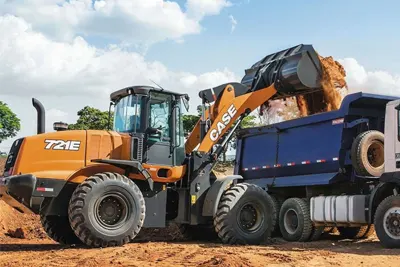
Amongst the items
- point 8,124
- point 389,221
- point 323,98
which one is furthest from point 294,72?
point 8,124

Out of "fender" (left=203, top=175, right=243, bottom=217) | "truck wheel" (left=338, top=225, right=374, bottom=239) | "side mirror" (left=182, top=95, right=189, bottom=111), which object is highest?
"side mirror" (left=182, top=95, right=189, bottom=111)

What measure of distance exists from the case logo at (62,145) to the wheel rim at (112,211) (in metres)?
1.18

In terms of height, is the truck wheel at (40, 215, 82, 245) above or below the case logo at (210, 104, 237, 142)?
below

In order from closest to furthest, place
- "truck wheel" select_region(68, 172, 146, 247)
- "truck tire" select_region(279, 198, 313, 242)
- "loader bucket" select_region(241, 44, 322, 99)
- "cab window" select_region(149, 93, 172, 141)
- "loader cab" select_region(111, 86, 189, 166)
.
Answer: "truck wheel" select_region(68, 172, 146, 247)
"loader cab" select_region(111, 86, 189, 166)
"cab window" select_region(149, 93, 172, 141)
"loader bucket" select_region(241, 44, 322, 99)
"truck tire" select_region(279, 198, 313, 242)

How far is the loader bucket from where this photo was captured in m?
12.7

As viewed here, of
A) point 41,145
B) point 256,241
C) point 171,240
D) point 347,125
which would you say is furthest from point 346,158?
point 41,145

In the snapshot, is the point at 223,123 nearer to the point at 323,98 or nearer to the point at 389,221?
the point at 323,98

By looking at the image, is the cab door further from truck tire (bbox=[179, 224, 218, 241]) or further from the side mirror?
truck tire (bbox=[179, 224, 218, 241])

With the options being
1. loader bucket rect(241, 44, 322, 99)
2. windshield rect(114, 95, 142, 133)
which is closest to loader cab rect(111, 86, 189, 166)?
windshield rect(114, 95, 142, 133)

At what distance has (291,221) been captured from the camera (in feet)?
44.6

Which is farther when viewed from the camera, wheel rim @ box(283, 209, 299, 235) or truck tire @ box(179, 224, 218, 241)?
wheel rim @ box(283, 209, 299, 235)

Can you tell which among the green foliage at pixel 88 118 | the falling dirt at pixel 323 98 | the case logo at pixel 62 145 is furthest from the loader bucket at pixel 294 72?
the green foliage at pixel 88 118

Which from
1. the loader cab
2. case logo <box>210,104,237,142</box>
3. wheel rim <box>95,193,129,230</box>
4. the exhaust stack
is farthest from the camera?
case logo <box>210,104,237,142</box>

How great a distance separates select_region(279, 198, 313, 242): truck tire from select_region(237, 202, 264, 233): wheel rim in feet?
4.61
